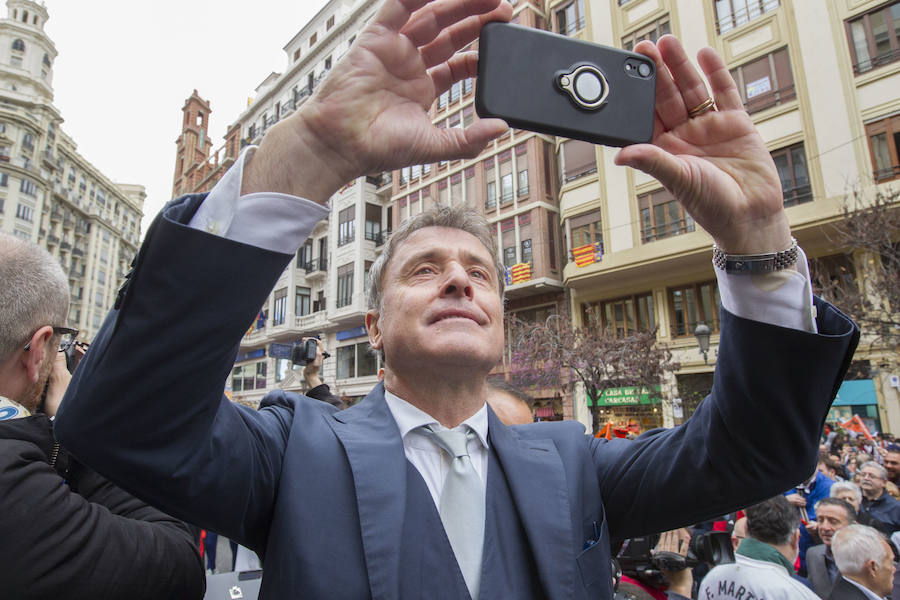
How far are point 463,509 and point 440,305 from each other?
598 millimetres

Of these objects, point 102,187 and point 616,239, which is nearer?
point 616,239

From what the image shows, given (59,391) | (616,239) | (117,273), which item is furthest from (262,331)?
(117,273)

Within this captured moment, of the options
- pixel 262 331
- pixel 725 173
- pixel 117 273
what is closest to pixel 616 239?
pixel 725 173

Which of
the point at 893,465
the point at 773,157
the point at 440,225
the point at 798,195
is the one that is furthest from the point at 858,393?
the point at 440,225

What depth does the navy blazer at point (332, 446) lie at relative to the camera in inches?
39.5

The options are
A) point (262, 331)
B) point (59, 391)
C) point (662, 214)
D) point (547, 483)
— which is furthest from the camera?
point (262, 331)

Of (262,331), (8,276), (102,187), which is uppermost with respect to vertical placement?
(102,187)

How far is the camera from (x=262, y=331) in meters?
34.5

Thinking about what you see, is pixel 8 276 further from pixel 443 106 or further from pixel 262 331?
pixel 262 331

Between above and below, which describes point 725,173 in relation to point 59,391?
above

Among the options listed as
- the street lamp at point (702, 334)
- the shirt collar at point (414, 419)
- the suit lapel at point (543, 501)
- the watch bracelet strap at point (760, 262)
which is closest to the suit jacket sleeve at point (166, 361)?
the shirt collar at point (414, 419)

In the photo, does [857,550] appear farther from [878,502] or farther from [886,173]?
[886,173]

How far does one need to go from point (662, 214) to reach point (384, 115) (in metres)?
18.9

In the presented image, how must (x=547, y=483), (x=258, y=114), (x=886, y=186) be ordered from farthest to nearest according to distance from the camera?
(x=258, y=114), (x=886, y=186), (x=547, y=483)
